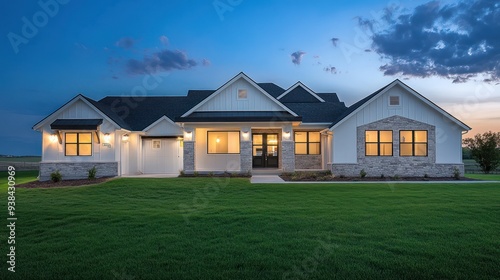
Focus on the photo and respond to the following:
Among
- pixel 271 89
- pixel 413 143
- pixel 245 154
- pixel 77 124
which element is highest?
pixel 271 89

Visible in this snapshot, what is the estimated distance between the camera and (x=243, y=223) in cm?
729

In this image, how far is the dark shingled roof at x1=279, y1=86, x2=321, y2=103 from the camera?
1045 inches

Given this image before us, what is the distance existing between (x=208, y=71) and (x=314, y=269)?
976 inches

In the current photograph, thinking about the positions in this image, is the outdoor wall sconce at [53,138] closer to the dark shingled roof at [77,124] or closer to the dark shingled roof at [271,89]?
the dark shingled roof at [77,124]

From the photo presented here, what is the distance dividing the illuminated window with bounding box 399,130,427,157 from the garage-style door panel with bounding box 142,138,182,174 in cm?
1470

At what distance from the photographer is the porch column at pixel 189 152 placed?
64.1ft

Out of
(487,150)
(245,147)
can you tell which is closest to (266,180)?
(245,147)

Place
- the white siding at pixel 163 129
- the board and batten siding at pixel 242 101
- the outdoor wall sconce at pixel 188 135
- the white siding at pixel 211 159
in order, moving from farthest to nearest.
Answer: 1. the white siding at pixel 163 129
2. the white siding at pixel 211 159
3. the board and batten siding at pixel 242 101
4. the outdoor wall sconce at pixel 188 135

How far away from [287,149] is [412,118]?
25.7 ft

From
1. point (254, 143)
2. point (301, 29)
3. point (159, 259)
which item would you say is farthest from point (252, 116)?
point (159, 259)

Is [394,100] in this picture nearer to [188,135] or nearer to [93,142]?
[188,135]

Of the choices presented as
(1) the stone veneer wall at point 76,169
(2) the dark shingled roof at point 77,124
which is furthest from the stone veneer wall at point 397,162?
(2) the dark shingled roof at point 77,124

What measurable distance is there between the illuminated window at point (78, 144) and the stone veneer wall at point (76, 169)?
27.8 inches

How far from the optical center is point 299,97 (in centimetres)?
2681
